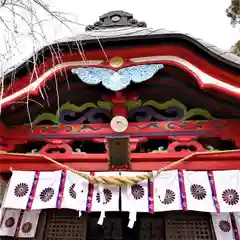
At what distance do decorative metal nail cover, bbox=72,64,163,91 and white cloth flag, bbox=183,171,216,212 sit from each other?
1.41m

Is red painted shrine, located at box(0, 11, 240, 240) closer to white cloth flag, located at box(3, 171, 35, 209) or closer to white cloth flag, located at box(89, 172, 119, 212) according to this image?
white cloth flag, located at box(3, 171, 35, 209)

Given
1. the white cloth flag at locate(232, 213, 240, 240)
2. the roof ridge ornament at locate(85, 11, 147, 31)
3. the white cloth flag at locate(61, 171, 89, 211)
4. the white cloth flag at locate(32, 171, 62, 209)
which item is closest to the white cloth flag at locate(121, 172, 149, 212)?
the white cloth flag at locate(61, 171, 89, 211)

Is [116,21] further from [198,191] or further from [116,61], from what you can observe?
[198,191]

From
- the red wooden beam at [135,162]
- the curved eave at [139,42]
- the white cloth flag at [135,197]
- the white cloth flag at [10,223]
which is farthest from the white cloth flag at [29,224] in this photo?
the curved eave at [139,42]

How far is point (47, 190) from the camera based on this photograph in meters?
4.16

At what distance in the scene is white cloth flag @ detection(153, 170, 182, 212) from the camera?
3.88 m

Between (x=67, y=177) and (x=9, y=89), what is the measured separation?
1462 millimetres

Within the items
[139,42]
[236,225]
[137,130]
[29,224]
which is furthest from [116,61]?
[236,225]

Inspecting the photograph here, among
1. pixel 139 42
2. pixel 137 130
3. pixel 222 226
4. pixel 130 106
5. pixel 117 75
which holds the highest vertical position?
pixel 139 42

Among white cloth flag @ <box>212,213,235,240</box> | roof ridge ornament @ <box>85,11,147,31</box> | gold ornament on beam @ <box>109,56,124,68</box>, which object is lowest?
white cloth flag @ <box>212,213,235,240</box>

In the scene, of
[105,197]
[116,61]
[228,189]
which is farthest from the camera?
[116,61]

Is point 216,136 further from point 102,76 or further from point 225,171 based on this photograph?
point 102,76

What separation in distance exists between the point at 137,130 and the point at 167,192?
969mm

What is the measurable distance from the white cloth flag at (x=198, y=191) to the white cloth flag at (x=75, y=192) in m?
1.32
